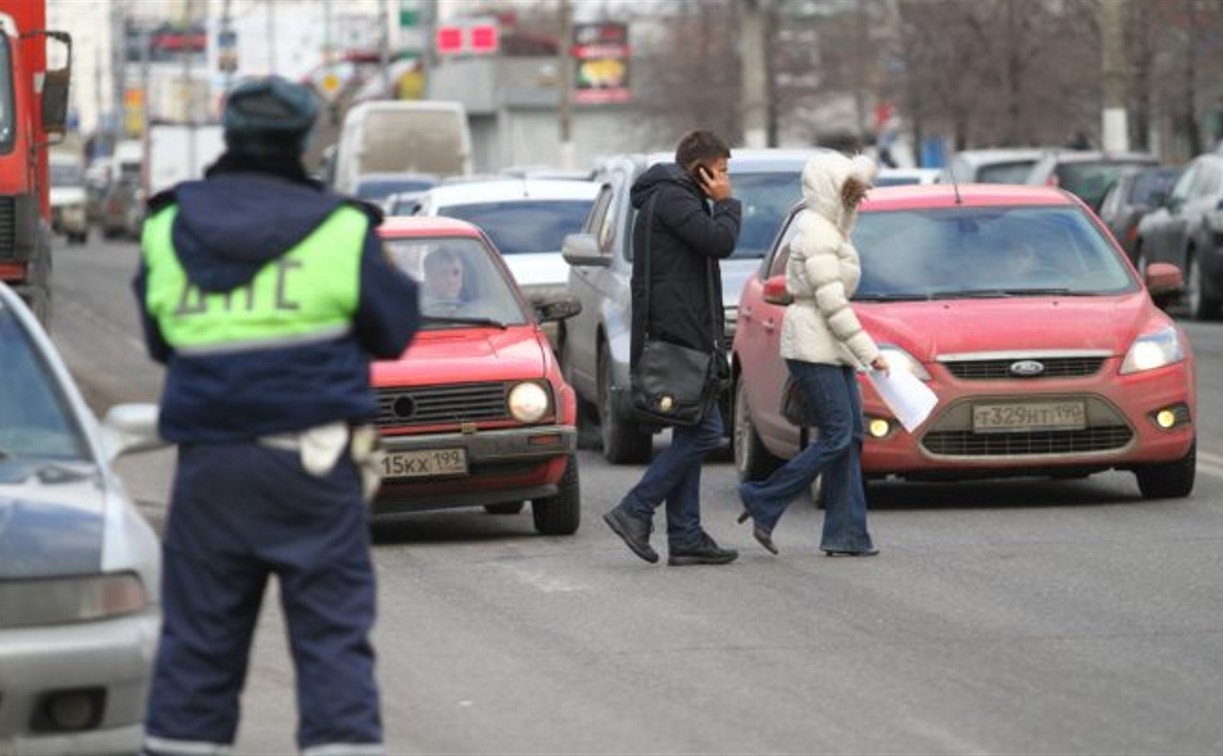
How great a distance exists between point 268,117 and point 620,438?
11690 mm

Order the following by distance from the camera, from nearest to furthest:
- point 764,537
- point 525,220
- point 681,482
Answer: point 681,482, point 764,537, point 525,220

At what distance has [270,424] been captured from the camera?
21.5 ft

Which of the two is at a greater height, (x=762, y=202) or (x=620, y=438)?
(x=762, y=202)

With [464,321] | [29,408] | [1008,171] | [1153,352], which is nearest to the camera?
[29,408]

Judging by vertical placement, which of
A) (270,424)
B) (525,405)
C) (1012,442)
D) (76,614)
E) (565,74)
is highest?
(565,74)

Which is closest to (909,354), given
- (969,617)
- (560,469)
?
(560,469)

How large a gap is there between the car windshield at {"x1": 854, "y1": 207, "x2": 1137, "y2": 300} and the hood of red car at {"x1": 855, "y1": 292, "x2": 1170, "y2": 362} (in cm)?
19

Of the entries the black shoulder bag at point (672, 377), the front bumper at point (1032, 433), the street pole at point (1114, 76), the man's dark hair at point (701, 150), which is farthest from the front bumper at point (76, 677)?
the street pole at point (1114, 76)

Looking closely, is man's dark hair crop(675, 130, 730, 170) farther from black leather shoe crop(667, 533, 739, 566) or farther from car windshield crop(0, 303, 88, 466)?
car windshield crop(0, 303, 88, 466)

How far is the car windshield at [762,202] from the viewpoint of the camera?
63.0 feet

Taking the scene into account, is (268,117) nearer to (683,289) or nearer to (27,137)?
(683,289)

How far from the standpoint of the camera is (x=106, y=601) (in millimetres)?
7668

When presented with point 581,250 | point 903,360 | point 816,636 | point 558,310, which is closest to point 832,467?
point 903,360

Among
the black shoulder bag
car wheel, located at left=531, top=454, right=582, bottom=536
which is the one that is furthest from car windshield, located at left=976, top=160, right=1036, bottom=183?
the black shoulder bag
